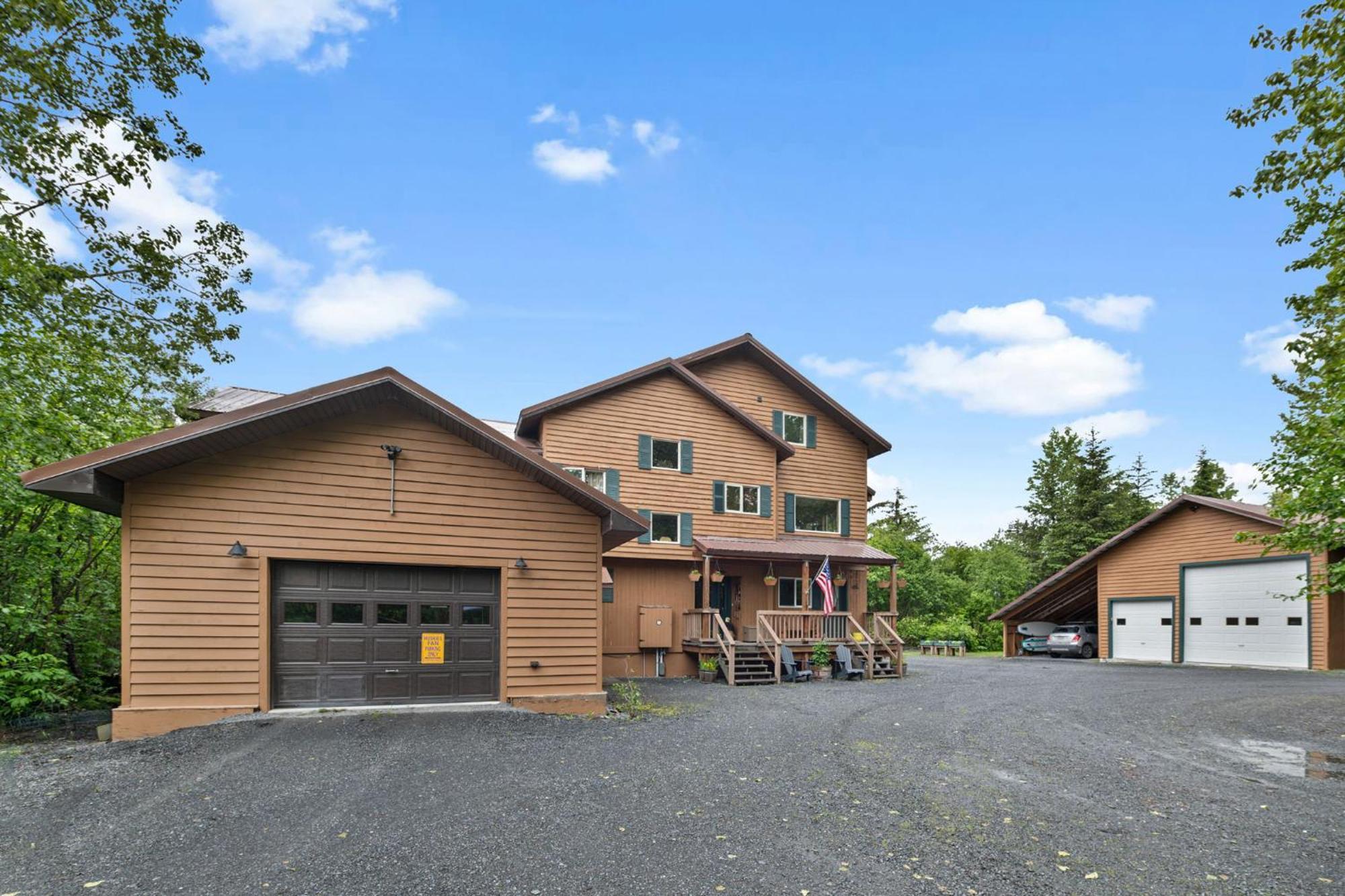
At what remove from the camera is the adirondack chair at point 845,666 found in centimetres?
1752

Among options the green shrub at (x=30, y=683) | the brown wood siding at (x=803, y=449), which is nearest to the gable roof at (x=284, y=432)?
the green shrub at (x=30, y=683)

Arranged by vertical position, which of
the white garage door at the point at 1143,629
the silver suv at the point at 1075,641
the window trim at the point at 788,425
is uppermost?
the window trim at the point at 788,425

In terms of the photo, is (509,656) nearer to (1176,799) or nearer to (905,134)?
(1176,799)

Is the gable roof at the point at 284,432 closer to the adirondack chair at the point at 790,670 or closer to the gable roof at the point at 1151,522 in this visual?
the adirondack chair at the point at 790,670

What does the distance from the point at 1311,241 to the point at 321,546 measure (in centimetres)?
1467

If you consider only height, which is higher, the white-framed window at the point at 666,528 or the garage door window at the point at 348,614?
the white-framed window at the point at 666,528

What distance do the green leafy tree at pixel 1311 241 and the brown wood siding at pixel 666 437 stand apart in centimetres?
1133

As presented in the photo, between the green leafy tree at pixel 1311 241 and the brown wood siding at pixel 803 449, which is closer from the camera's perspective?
the green leafy tree at pixel 1311 241

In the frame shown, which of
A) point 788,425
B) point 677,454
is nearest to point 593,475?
point 677,454

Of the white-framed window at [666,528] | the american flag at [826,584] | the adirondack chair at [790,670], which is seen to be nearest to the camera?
the adirondack chair at [790,670]

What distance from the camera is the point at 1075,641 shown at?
26.5 m

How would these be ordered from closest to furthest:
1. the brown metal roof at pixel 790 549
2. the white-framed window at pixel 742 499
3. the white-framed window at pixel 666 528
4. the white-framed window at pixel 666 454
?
the brown metal roof at pixel 790 549, the white-framed window at pixel 666 528, the white-framed window at pixel 666 454, the white-framed window at pixel 742 499

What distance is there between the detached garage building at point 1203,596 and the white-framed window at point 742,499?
500 inches

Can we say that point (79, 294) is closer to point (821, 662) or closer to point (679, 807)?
point (679, 807)
